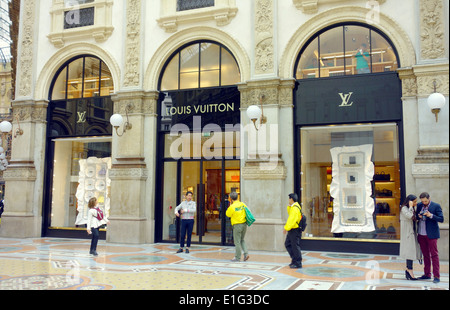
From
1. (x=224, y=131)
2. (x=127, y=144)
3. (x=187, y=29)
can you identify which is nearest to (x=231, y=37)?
(x=187, y=29)

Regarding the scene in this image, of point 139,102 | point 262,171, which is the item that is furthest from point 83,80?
point 262,171

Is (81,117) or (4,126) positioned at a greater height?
(81,117)

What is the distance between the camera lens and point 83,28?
15.3 meters

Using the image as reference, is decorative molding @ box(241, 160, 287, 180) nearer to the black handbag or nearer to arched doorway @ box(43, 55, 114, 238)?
the black handbag

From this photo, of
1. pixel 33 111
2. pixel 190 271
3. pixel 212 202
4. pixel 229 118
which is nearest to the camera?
pixel 190 271

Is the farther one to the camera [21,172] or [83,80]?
[83,80]

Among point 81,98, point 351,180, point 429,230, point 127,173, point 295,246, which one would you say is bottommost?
point 295,246

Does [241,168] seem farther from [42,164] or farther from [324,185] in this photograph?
[42,164]

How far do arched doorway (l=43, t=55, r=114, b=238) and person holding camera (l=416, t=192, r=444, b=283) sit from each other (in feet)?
34.4

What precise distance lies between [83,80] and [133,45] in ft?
8.42

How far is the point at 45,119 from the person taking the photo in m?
15.8

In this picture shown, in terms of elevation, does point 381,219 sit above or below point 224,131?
below

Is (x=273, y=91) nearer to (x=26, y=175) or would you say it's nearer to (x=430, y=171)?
(x=430, y=171)
